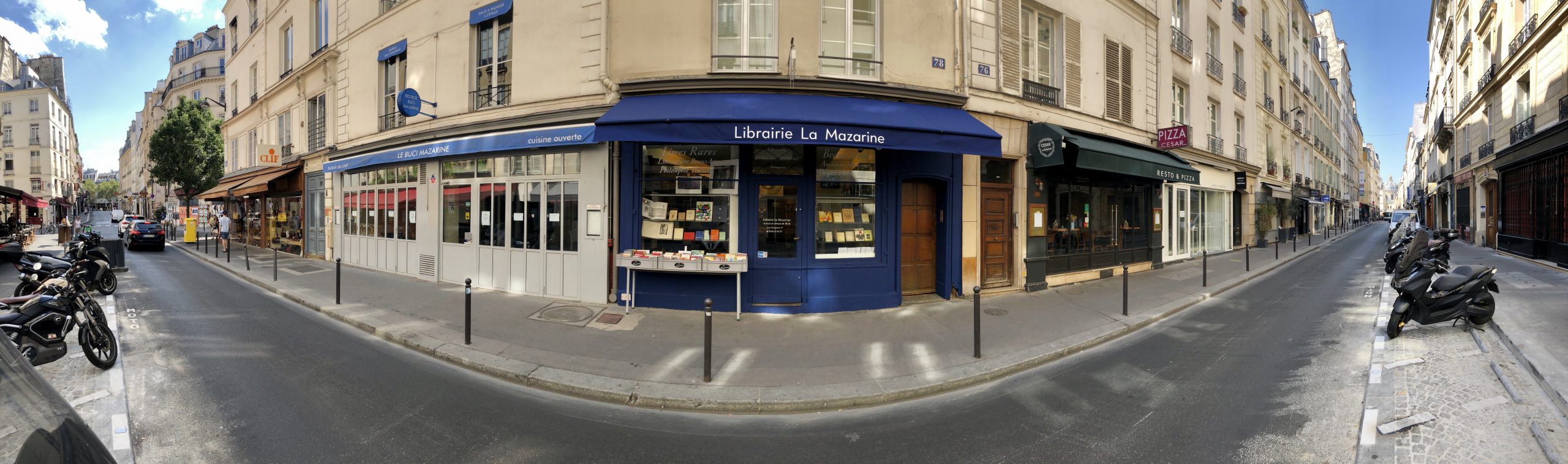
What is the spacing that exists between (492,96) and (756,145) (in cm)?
606

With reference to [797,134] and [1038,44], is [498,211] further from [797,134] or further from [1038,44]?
[1038,44]

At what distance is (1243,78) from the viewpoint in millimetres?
21500

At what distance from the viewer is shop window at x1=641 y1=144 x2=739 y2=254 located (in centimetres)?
894

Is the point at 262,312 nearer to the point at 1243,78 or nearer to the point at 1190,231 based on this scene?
the point at 1190,231

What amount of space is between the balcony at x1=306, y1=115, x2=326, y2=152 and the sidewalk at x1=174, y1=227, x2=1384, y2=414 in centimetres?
765

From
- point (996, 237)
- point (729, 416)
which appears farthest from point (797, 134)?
point (996, 237)

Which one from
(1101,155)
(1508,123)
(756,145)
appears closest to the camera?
(756,145)

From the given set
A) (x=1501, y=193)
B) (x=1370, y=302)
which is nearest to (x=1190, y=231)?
(x=1370, y=302)

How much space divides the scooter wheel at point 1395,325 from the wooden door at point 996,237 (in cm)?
521

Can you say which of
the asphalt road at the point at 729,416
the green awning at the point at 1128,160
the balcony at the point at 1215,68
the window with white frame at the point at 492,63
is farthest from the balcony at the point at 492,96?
the balcony at the point at 1215,68

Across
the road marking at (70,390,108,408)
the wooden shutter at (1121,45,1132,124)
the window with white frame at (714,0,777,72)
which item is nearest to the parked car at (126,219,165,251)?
the road marking at (70,390,108,408)

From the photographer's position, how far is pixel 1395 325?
6641mm

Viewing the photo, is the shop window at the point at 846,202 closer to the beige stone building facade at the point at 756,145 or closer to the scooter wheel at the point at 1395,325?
the beige stone building facade at the point at 756,145

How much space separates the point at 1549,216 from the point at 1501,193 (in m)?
5.77
